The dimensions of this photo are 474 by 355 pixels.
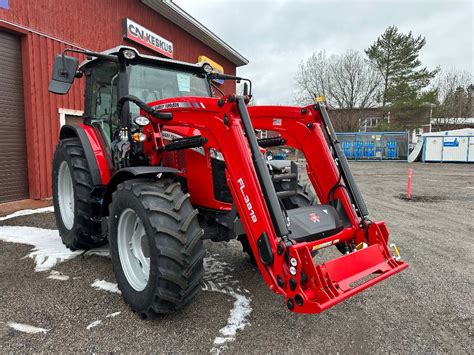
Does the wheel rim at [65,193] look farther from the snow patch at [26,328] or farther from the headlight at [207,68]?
the headlight at [207,68]

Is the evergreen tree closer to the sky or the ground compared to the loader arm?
closer to the sky

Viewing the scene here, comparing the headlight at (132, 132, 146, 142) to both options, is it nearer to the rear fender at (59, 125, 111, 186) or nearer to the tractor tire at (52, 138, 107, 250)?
the rear fender at (59, 125, 111, 186)

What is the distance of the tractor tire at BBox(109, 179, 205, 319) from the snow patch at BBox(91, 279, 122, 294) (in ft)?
1.45

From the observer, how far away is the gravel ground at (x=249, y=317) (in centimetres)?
249

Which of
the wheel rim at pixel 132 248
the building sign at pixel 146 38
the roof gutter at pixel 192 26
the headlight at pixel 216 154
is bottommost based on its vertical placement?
the wheel rim at pixel 132 248

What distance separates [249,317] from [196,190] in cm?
127

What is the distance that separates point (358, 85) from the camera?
35844 mm

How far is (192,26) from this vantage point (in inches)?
511

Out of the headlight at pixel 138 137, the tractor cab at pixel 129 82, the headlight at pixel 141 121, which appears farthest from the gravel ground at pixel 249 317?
the tractor cab at pixel 129 82

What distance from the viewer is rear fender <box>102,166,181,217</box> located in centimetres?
281

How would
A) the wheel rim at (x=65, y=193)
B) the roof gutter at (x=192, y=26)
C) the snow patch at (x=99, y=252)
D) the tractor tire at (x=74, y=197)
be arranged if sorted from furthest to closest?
the roof gutter at (x=192, y=26), the wheel rim at (x=65, y=193), the snow patch at (x=99, y=252), the tractor tire at (x=74, y=197)

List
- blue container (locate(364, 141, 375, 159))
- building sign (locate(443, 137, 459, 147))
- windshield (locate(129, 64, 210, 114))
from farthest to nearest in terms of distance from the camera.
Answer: blue container (locate(364, 141, 375, 159)) → building sign (locate(443, 137, 459, 147)) → windshield (locate(129, 64, 210, 114))

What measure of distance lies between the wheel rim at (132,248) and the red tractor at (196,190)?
1cm

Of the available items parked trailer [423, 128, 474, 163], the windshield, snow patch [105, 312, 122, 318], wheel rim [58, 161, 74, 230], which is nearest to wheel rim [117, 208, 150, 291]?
snow patch [105, 312, 122, 318]
